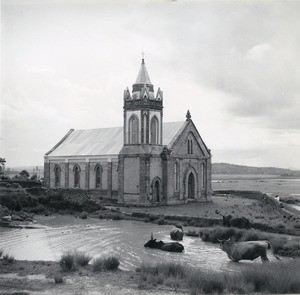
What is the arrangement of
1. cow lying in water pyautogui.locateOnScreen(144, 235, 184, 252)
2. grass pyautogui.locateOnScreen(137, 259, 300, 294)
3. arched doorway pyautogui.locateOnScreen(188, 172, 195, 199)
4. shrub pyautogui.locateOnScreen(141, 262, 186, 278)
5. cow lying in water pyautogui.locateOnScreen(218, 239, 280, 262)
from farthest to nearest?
arched doorway pyautogui.locateOnScreen(188, 172, 195, 199) → cow lying in water pyautogui.locateOnScreen(144, 235, 184, 252) → cow lying in water pyautogui.locateOnScreen(218, 239, 280, 262) → shrub pyautogui.locateOnScreen(141, 262, 186, 278) → grass pyautogui.locateOnScreen(137, 259, 300, 294)

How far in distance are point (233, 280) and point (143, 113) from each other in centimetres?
3260

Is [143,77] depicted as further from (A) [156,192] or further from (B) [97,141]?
(B) [97,141]

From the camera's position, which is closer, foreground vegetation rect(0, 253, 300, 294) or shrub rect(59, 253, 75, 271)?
foreground vegetation rect(0, 253, 300, 294)

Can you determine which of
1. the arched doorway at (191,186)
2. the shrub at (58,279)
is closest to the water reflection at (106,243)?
the shrub at (58,279)

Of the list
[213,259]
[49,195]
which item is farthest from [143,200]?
[213,259]

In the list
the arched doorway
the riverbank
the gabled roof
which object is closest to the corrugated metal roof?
the arched doorway

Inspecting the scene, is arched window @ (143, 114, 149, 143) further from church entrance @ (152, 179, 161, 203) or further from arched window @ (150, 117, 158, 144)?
church entrance @ (152, 179, 161, 203)

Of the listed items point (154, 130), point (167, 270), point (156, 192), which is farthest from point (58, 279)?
point (154, 130)

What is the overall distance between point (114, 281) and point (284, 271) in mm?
5521

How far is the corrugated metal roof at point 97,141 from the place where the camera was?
167 ft

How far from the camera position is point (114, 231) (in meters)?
29.4

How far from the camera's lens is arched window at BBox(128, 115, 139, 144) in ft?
152

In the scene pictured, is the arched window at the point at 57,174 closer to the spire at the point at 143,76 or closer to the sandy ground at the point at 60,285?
the spire at the point at 143,76

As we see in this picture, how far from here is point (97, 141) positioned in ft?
183
